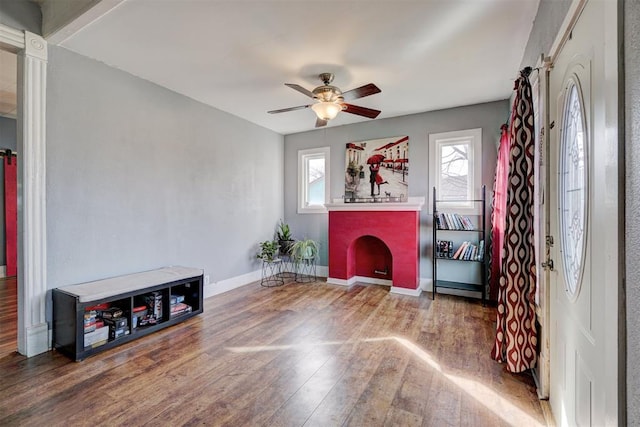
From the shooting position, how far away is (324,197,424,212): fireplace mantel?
409 cm

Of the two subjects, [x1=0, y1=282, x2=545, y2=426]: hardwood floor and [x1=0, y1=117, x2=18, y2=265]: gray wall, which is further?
[x1=0, y1=117, x2=18, y2=265]: gray wall

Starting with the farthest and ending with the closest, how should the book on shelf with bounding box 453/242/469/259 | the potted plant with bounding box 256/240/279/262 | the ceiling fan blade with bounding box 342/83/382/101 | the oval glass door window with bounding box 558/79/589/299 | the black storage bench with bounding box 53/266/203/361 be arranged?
1. the potted plant with bounding box 256/240/279/262
2. the book on shelf with bounding box 453/242/469/259
3. the ceiling fan blade with bounding box 342/83/382/101
4. the black storage bench with bounding box 53/266/203/361
5. the oval glass door window with bounding box 558/79/589/299

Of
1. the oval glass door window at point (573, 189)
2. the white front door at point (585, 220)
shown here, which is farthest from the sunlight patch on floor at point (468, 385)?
the oval glass door window at point (573, 189)

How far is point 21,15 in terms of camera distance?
2.30 metres

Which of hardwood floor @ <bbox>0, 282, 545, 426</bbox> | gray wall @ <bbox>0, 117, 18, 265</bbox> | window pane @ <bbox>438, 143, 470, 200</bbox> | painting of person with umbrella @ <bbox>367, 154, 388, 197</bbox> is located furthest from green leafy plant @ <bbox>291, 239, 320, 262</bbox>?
gray wall @ <bbox>0, 117, 18, 265</bbox>

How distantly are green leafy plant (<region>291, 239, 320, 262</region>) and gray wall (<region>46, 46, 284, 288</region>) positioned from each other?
2.34 feet

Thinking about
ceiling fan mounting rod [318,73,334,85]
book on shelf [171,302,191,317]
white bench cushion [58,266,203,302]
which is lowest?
book on shelf [171,302,191,317]

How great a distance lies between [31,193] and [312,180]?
385 centimetres

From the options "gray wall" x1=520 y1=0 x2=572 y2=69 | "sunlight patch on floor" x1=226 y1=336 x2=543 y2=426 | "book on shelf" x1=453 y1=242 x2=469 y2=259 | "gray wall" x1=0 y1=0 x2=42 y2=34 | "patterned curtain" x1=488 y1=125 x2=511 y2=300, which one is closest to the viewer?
"gray wall" x1=520 y1=0 x2=572 y2=69

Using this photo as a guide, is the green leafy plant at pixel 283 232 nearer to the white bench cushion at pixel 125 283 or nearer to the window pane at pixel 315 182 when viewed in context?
the window pane at pixel 315 182

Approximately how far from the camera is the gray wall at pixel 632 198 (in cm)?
76

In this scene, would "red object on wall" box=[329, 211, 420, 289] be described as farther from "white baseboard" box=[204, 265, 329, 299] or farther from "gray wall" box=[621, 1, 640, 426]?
"gray wall" box=[621, 1, 640, 426]

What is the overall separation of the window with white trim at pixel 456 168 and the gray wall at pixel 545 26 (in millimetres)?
1656

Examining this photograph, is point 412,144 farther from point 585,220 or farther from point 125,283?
A: point 125,283
